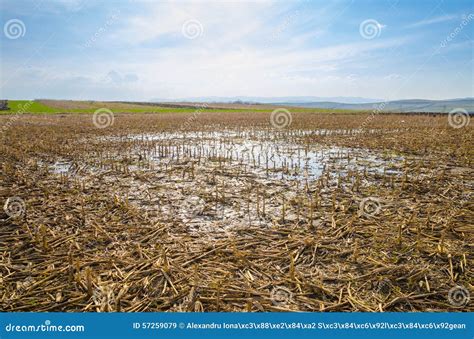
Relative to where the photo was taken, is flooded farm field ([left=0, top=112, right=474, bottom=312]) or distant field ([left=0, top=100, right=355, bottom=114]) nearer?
flooded farm field ([left=0, top=112, right=474, bottom=312])

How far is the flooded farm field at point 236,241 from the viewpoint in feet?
14.1

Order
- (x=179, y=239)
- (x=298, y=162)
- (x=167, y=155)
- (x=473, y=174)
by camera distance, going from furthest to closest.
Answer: (x=167, y=155)
(x=298, y=162)
(x=473, y=174)
(x=179, y=239)

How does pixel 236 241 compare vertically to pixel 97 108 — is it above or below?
below

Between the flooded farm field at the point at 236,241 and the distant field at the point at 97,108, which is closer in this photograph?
the flooded farm field at the point at 236,241

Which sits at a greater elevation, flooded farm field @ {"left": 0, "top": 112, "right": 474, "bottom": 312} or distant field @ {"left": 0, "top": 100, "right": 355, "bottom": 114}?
distant field @ {"left": 0, "top": 100, "right": 355, "bottom": 114}

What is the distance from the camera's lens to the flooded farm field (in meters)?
4.30

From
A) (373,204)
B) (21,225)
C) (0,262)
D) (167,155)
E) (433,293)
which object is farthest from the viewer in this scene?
(167,155)

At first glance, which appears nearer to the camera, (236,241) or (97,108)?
(236,241)

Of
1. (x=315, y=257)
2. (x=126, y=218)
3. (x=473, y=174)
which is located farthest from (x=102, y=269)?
(x=473, y=174)

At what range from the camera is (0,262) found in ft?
17.0

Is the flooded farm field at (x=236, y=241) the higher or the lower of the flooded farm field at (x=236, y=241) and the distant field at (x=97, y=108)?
the lower

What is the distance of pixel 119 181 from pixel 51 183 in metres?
2.08

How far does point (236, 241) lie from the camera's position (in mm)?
5871

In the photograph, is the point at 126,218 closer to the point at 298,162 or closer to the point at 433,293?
the point at 433,293
